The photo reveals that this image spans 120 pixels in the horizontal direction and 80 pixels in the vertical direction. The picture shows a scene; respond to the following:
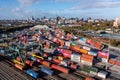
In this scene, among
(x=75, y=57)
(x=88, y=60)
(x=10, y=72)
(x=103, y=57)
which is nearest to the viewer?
Answer: (x=10, y=72)

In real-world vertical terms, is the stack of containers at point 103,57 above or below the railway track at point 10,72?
above

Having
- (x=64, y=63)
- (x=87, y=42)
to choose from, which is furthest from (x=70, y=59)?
(x=87, y=42)

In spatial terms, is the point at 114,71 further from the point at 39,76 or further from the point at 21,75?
the point at 21,75

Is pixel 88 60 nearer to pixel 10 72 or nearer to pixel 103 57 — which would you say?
pixel 103 57

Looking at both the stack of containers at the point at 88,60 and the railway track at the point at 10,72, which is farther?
the stack of containers at the point at 88,60

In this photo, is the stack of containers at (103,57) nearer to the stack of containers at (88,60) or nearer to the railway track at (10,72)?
the stack of containers at (88,60)

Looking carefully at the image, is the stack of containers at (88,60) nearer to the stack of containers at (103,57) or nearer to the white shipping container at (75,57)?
the white shipping container at (75,57)

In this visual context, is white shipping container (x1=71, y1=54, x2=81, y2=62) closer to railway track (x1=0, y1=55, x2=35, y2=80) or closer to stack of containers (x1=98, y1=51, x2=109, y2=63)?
stack of containers (x1=98, y1=51, x2=109, y2=63)

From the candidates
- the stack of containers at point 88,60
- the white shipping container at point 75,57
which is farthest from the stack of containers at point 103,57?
the white shipping container at point 75,57

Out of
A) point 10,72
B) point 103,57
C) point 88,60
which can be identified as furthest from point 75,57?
point 10,72

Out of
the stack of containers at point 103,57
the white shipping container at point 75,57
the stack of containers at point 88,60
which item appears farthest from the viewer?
the stack of containers at point 103,57

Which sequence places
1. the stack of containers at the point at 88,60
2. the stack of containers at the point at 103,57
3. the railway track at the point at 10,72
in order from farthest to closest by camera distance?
the stack of containers at the point at 103,57
the stack of containers at the point at 88,60
the railway track at the point at 10,72
